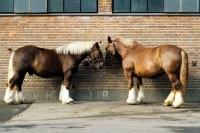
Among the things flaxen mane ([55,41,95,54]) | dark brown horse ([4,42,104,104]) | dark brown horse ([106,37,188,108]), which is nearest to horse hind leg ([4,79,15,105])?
dark brown horse ([4,42,104,104])

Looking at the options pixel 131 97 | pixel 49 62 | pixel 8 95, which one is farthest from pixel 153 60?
pixel 8 95

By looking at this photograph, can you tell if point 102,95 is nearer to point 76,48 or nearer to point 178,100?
point 76,48

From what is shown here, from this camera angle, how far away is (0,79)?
16.4 m

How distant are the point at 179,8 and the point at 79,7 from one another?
3572 millimetres

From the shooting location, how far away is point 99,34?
642 inches

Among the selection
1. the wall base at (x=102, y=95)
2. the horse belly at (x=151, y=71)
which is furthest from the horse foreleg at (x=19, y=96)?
the horse belly at (x=151, y=71)

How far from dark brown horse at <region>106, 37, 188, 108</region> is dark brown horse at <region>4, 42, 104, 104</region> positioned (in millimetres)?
834

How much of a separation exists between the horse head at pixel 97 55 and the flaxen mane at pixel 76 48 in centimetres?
15

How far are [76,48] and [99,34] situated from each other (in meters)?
1.36

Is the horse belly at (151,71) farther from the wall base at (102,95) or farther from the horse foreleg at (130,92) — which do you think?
the wall base at (102,95)

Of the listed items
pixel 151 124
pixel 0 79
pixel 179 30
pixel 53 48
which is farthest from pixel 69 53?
pixel 151 124

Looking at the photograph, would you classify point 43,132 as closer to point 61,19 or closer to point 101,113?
point 101,113

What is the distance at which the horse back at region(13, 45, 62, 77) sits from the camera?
1480 cm

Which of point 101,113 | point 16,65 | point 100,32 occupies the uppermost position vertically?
point 100,32
